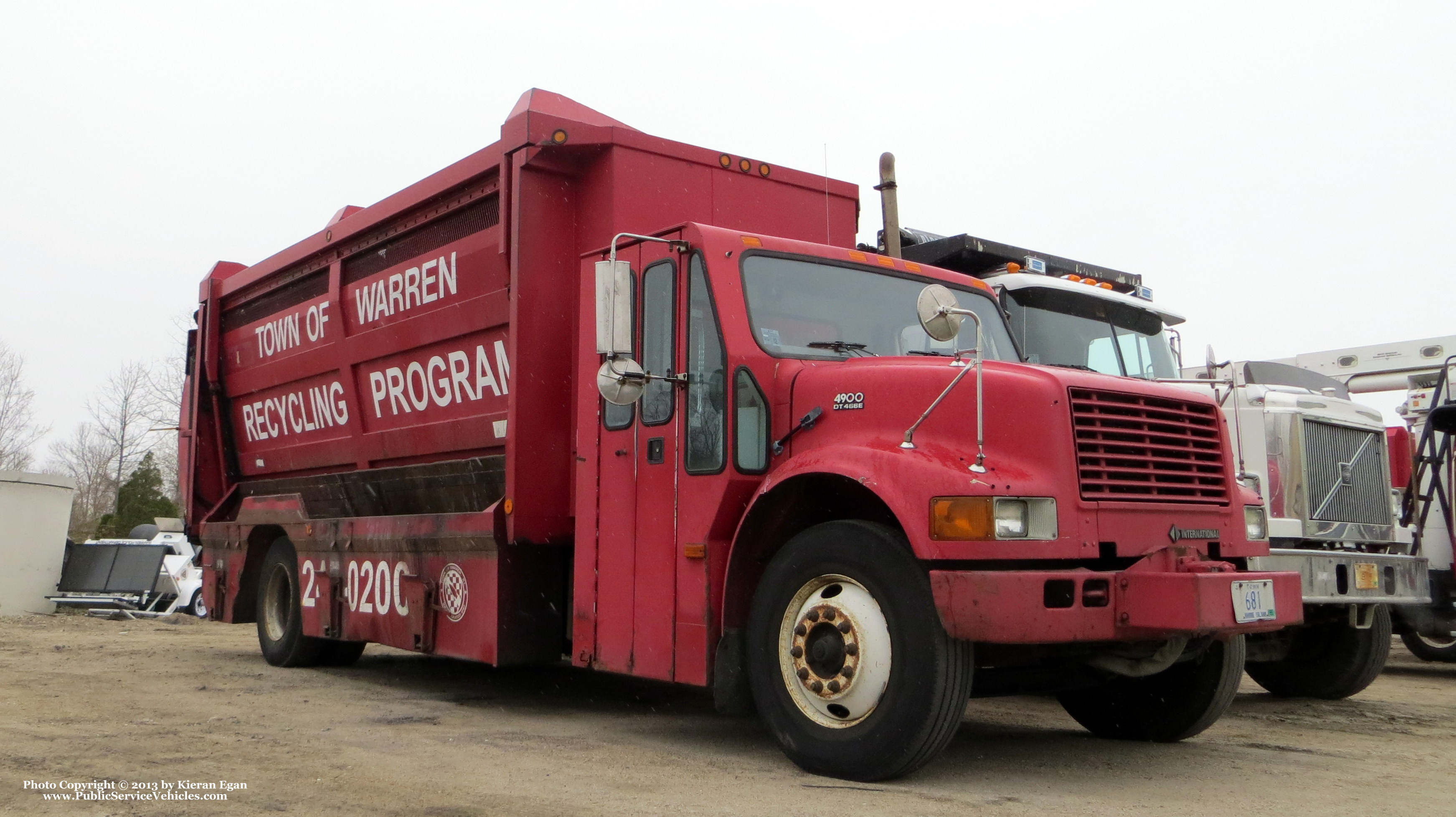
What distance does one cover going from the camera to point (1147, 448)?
17.5ft

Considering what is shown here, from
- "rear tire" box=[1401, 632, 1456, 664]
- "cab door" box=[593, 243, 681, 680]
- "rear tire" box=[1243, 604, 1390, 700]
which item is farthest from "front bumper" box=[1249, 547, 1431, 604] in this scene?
"rear tire" box=[1401, 632, 1456, 664]

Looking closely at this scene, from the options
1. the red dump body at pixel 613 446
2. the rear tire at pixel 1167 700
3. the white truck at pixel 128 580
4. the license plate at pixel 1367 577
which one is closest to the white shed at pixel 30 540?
the white truck at pixel 128 580

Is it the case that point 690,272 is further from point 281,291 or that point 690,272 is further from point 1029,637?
point 281,291

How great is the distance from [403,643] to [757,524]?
11.3 feet

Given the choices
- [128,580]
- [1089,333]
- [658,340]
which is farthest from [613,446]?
[128,580]

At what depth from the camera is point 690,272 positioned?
20.2 ft

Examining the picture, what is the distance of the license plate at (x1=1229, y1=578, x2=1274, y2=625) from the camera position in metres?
5.05

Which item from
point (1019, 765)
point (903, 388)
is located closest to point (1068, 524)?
point (903, 388)

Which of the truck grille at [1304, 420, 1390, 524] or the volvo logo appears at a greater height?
the truck grille at [1304, 420, 1390, 524]

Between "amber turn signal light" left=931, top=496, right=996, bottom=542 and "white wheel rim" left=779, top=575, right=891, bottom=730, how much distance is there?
47 centimetres

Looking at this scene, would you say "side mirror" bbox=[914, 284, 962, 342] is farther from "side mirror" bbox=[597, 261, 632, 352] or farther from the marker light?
"side mirror" bbox=[597, 261, 632, 352]

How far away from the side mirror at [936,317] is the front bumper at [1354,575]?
2.82 metres

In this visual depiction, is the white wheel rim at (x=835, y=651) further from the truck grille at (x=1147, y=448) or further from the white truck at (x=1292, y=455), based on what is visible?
the white truck at (x=1292, y=455)

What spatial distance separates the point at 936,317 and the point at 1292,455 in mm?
4140
